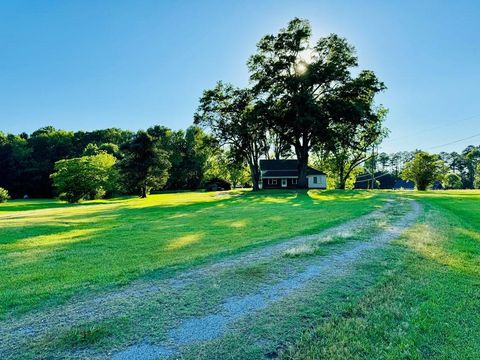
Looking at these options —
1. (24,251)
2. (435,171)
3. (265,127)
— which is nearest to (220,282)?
(24,251)

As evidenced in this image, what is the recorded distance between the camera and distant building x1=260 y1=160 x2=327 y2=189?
4866 centimetres

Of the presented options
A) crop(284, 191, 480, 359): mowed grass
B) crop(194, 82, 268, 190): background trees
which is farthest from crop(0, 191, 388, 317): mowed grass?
crop(194, 82, 268, 190): background trees

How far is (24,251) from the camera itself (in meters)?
8.78

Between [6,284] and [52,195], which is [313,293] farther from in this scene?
[52,195]

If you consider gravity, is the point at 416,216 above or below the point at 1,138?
below

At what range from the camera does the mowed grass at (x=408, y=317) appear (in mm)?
3445

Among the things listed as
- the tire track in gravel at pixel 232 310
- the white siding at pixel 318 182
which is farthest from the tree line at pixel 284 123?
the tire track in gravel at pixel 232 310

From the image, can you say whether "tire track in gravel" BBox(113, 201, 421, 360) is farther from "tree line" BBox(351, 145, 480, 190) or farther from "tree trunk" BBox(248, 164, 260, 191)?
"tree line" BBox(351, 145, 480, 190)

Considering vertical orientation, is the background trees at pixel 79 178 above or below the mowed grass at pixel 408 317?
above

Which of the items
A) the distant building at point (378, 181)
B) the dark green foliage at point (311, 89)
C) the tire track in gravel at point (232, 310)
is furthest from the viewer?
the distant building at point (378, 181)

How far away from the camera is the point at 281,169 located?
5034cm

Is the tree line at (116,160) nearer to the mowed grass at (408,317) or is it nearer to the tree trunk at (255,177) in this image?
the tree trunk at (255,177)

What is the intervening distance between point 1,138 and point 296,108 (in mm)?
67374

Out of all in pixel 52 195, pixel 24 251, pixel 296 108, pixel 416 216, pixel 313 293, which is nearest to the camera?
pixel 313 293
